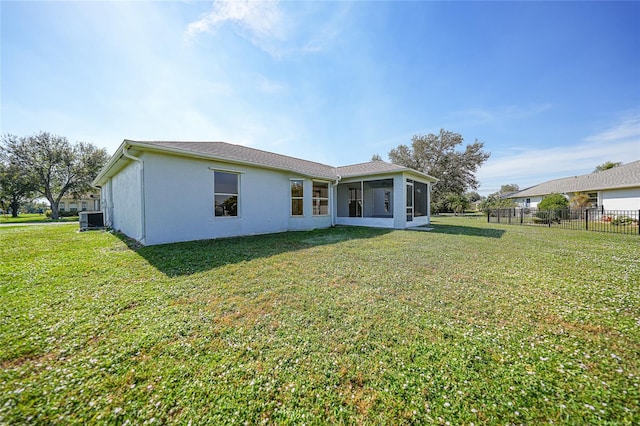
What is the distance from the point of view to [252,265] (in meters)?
4.99

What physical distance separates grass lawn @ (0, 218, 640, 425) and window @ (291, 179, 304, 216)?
257 inches

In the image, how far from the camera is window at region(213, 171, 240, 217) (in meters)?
8.23

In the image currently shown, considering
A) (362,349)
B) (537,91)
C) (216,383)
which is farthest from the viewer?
(537,91)

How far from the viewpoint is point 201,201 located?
778cm

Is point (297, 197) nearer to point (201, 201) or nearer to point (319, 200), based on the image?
point (319, 200)

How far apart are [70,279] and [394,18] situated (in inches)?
497

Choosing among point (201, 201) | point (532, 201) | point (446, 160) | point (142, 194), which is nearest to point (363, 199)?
point (201, 201)

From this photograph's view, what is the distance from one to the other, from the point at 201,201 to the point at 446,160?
2955 centimetres

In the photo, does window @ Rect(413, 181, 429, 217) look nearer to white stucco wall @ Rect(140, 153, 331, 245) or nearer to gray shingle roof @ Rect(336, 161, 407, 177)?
gray shingle roof @ Rect(336, 161, 407, 177)

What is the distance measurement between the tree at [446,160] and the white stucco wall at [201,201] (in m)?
23.8

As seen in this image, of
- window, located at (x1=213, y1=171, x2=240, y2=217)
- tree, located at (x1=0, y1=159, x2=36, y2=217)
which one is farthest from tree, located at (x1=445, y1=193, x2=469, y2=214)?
tree, located at (x1=0, y1=159, x2=36, y2=217)

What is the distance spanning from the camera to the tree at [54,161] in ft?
81.8

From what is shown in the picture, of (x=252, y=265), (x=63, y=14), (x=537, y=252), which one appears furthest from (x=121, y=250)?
(x=537, y=252)

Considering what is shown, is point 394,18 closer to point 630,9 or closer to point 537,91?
point 630,9
